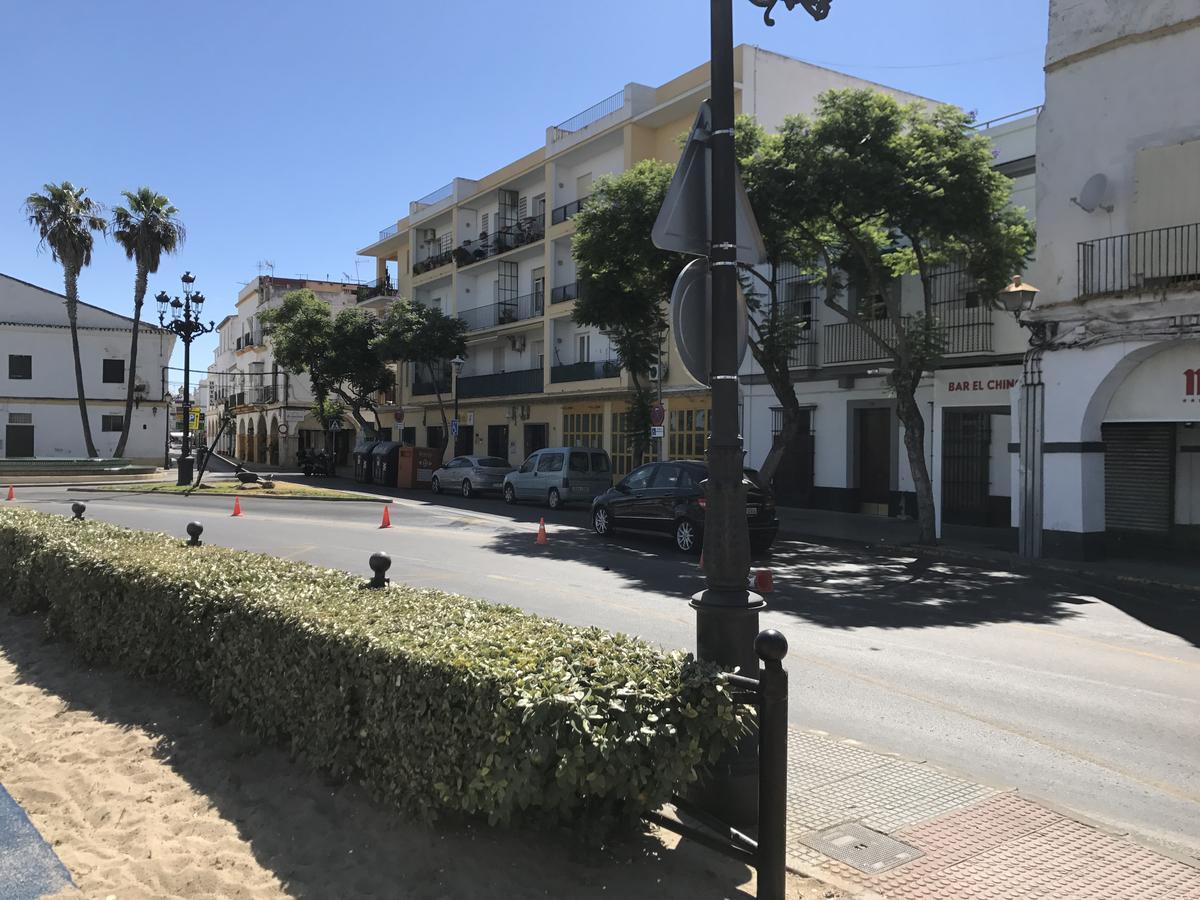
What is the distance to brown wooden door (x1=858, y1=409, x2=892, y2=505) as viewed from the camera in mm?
21562

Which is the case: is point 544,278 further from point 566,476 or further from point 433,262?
point 566,476

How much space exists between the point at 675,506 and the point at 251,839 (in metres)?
11.4

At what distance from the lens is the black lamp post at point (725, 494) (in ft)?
12.0

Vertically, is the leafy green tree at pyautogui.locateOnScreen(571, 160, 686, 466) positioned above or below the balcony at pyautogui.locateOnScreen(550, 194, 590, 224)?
below

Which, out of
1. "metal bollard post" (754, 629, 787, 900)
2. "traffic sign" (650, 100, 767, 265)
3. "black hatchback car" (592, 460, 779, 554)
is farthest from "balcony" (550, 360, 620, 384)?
"metal bollard post" (754, 629, 787, 900)

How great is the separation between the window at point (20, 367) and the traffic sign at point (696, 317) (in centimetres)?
5154

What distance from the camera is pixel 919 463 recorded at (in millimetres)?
16125

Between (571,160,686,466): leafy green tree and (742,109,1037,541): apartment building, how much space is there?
3.81m

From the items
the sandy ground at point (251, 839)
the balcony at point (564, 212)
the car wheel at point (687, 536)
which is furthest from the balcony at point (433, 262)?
the sandy ground at point (251, 839)

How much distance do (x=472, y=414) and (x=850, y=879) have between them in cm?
3725

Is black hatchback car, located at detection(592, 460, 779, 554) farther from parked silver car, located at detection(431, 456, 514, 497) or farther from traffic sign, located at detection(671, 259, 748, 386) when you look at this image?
parked silver car, located at detection(431, 456, 514, 497)

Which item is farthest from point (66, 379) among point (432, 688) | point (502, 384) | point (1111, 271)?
point (432, 688)

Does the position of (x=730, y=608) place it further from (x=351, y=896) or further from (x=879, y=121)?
(x=879, y=121)

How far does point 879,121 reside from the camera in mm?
15188
